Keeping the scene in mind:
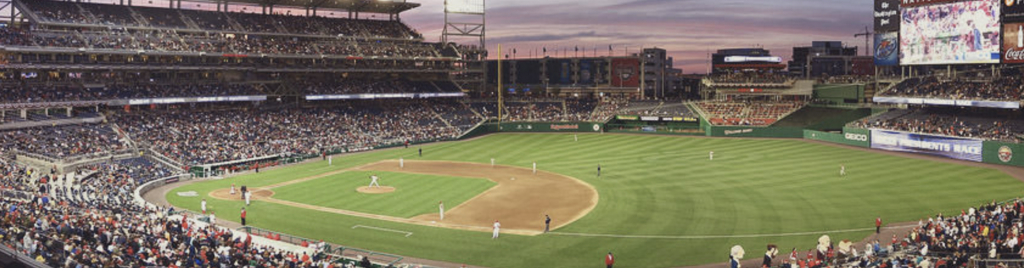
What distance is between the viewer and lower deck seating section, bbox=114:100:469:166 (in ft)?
159

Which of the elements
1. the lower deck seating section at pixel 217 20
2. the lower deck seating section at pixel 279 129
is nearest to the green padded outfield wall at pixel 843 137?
the lower deck seating section at pixel 279 129

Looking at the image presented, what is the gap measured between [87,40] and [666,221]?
47.4 meters

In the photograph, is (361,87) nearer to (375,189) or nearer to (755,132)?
(375,189)

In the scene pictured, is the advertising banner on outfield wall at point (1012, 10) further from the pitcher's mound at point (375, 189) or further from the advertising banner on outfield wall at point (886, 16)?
the pitcher's mound at point (375, 189)

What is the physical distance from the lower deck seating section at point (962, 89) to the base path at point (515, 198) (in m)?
30.2

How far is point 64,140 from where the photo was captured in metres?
42.6

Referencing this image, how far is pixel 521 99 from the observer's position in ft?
279

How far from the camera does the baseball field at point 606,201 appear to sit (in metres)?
25.8

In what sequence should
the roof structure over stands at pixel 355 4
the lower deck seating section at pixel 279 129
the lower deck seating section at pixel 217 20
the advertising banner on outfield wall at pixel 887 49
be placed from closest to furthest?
the lower deck seating section at pixel 279 129
the advertising banner on outfield wall at pixel 887 49
the lower deck seating section at pixel 217 20
the roof structure over stands at pixel 355 4

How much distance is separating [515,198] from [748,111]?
142 ft

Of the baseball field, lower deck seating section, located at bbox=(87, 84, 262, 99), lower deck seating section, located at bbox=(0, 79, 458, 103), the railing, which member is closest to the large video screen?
the baseball field

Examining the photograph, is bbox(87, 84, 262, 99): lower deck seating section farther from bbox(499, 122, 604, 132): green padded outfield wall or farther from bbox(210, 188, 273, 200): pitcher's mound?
bbox(499, 122, 604, 132): green padded outfield wall

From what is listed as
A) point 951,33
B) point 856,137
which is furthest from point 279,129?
point 951,33

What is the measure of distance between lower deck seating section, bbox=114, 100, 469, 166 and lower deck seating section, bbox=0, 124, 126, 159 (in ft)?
8.21
